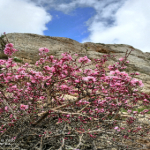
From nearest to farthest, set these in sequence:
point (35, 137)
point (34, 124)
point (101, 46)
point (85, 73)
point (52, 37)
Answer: point (34, 124) < point (35, 137) < point (85, 73) < point (52, 37) < point (101, 46)

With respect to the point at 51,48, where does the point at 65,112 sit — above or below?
below

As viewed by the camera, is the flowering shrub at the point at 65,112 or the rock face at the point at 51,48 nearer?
the flowering shrub at the point at 65,112

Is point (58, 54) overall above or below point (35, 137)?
above

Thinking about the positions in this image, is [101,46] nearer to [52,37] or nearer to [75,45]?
[75,45]

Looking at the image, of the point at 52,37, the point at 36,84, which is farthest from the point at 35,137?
the point at 52,37

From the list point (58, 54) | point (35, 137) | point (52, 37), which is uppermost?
point (52, 37)

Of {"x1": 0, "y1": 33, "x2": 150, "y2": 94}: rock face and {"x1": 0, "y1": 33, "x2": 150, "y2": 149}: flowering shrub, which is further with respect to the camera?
{"x1": 0, "y1": 33, "x2": 150, "y2": 94}: rock face

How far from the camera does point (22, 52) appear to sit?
8961 millimetres

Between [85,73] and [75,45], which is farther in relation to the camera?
[75,45]

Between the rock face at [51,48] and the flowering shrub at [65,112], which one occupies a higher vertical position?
the rock face at [51,48]

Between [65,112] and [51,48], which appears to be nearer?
[65,112]

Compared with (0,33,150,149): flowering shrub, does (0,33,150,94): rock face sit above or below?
above

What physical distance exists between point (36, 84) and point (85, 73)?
106cm

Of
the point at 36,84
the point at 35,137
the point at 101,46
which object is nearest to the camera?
the point at 35,137
